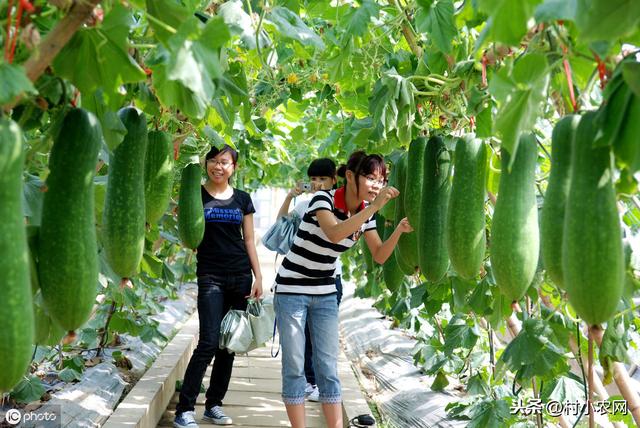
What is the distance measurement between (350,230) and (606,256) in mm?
2519

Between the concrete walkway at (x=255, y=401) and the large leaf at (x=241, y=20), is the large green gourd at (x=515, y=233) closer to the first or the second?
the large leaf at (x=241, y=20)

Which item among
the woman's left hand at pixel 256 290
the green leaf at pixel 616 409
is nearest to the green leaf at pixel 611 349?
the green leaf at pixel 616 409

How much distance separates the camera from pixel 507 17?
1.33m

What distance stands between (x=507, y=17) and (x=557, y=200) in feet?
1.56

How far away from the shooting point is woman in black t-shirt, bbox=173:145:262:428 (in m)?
5.11

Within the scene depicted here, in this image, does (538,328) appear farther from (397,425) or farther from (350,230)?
(397,425)

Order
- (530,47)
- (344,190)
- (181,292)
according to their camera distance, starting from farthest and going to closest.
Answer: (181,292) → (344,190) → (530,47)

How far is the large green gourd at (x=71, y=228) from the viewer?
153 centimetres

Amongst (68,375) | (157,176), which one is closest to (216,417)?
(68,375)

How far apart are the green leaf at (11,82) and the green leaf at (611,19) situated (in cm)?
96

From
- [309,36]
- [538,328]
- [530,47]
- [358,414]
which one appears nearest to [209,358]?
[358,414]

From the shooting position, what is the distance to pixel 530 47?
5.54ft

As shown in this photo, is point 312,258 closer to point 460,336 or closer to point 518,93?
point 460,336

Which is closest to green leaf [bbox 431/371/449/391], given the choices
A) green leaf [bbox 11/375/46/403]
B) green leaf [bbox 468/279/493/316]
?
green leaf [bbox 468/279/493/316]
